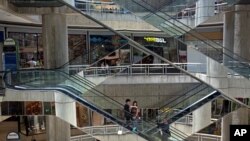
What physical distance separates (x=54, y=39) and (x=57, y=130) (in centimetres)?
310

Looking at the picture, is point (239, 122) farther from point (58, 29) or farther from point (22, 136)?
point (22, 136)

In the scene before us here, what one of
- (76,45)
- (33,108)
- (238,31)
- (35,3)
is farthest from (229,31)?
(76,45)

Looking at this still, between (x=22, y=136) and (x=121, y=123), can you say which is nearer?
(x=121, y=123)

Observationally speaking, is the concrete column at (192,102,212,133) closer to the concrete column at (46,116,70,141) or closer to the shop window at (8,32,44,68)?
the concrete column at (46,116,70,141)

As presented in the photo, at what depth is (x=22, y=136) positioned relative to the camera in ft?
45.3

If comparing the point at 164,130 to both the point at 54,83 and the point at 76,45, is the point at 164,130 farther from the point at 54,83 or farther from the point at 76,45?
the point at 76,45

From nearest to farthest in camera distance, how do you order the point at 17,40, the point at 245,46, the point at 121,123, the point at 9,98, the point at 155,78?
the point at 121,123, the point at 9,98, the point at 245,46, the point at 155,78, the point at 17,40

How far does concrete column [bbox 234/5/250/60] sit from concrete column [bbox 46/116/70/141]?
6100 millimetres

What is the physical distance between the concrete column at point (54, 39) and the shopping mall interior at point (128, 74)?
31 millimetres

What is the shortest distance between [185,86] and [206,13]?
4132 millimetres

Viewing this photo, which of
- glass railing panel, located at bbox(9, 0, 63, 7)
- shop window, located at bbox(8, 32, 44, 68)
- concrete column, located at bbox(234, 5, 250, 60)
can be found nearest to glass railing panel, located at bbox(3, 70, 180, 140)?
glass railing panel, located at bbox(9, 0, 63, 7)

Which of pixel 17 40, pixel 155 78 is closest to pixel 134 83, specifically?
pixel 155 78

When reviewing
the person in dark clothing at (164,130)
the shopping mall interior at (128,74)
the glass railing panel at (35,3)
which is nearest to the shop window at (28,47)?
the shopping mall interior at (128,74)

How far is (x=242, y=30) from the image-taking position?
36.7 ft
